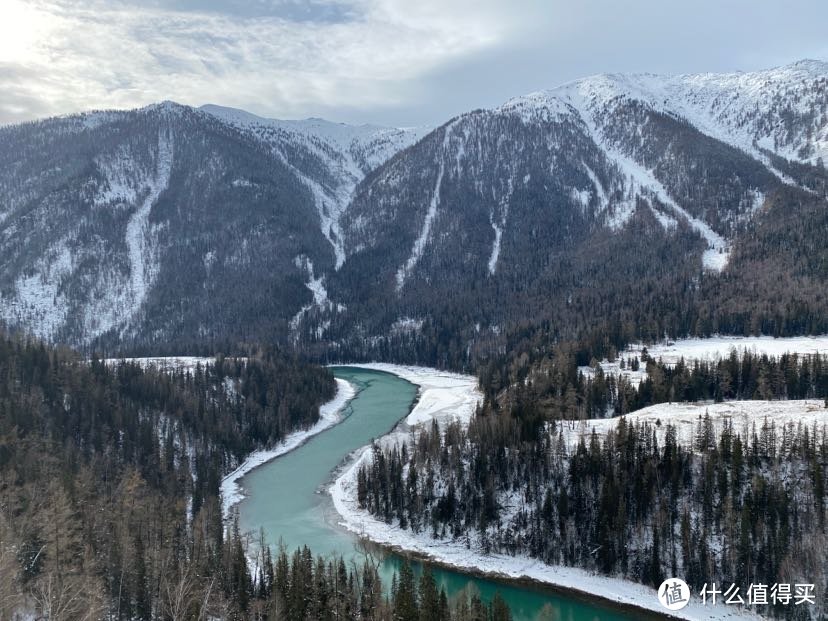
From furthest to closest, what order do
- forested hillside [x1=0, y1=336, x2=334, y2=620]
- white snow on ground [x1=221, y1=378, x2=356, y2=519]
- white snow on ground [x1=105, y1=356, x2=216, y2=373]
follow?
1. white snow on ground [x1=105, y1=356, x2=216, y2=373]
2. white snow on ground [x1=221, y1=378, x2=356, y2=519]
3. forested hillside [x1=0, y1=336, x2=334, y2=620]

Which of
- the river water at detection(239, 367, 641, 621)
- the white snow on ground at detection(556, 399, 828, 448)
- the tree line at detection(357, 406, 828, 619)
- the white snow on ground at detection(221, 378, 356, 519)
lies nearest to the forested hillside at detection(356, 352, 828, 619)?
the tree line at detection(357, 406, 828, 619)

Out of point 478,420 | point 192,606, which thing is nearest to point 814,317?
point 478,420

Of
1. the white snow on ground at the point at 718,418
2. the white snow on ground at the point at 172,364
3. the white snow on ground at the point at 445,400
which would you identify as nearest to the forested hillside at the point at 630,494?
the white snow on ground at the point at 718,418

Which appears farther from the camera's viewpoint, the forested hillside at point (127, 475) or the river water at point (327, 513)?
the river water at point (327, 513)

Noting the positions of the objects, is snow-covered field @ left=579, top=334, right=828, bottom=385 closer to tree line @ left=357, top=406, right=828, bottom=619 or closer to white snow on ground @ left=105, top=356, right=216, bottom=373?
tree line @ left=357, top=406, right=828, bottom=619

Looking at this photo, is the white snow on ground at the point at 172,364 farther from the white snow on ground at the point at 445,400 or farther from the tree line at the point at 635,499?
the tree line at the point at 635,499

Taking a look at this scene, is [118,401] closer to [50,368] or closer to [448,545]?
[50,368]

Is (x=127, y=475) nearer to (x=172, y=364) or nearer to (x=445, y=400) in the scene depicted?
(x=172, y=364)
